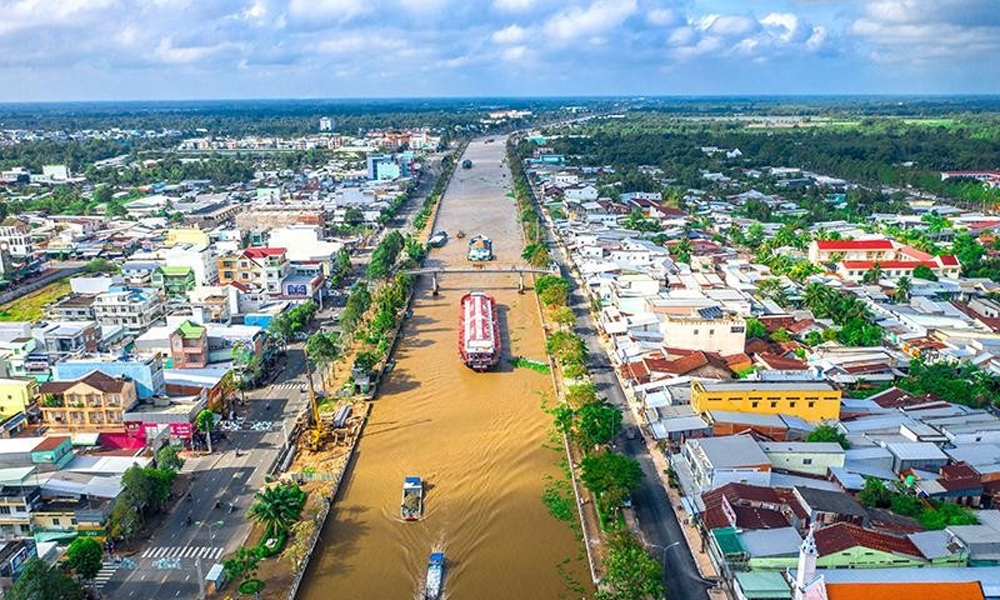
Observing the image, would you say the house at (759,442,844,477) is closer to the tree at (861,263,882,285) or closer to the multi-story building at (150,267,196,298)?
the tree at (861,263,882,285)

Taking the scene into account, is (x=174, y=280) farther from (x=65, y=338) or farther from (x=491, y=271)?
(x=491, y=271)

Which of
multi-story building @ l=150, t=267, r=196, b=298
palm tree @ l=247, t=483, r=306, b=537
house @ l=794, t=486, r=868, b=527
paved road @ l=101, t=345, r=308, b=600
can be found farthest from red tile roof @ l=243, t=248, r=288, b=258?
house @ l=794, t=486, r=868, b=527

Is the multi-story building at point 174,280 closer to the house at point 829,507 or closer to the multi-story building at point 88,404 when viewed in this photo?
the multi-story building at point 88,404

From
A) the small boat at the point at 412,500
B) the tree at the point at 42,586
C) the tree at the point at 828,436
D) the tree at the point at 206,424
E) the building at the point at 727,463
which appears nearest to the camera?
the tree at the point at 42,586

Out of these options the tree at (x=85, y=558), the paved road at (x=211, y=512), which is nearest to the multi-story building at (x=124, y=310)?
the paved road at (x=211, y=512)

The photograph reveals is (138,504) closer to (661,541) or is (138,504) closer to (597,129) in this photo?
(661,541)

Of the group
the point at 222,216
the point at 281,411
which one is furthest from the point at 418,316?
the point at 222,216
